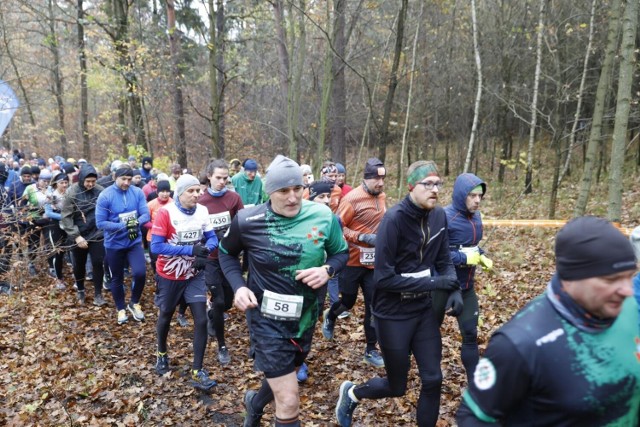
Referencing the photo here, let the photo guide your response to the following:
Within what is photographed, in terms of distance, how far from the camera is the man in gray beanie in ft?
11.0

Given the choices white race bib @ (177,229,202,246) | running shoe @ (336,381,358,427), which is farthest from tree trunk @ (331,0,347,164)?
running shoe @ (336,381,358,427)

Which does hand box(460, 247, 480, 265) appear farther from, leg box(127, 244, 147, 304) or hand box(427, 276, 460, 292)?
leg box(127, 244, 147, 304)

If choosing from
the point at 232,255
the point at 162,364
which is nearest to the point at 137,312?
the point at 162,364

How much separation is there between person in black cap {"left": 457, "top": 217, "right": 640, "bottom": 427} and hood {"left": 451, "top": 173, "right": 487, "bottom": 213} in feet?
8.86

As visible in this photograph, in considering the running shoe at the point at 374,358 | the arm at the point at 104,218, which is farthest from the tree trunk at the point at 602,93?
the arm at the point at 104,218

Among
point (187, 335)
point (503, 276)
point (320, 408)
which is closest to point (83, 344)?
point (187, 335)

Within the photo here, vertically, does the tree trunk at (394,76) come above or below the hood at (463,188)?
above

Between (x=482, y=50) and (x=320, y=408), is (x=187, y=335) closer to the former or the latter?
(x=320, y=408)

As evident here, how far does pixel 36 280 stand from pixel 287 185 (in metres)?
8.94

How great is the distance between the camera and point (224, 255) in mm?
3787

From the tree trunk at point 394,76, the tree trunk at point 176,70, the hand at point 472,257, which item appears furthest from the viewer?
the tree trunk at point 176,70

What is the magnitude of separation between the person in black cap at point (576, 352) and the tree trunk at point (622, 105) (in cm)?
692

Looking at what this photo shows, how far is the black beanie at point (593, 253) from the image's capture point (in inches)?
66.1

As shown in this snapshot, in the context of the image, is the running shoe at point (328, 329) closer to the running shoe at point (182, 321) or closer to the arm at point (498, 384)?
the running shoe at point (182, 321)
